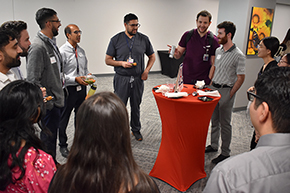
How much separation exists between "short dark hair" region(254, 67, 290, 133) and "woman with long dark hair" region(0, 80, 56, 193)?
3.59 feet

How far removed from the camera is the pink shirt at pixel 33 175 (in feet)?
3.56

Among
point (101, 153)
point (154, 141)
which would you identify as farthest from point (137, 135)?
point (101, 153)

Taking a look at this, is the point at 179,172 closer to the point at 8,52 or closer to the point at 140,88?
the point at 140,88

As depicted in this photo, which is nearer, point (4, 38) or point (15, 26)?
point (4, 38)

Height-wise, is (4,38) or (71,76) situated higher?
(4,38)

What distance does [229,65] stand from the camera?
2824 millimetres

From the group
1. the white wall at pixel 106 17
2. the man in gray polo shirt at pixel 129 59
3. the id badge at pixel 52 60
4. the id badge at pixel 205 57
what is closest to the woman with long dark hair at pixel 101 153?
the id badge at pixel 52 60

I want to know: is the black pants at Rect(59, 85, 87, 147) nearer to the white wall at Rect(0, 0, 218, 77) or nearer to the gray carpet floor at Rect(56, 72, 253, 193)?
the gray carpet floor at Rect(56, 72, 253, 193)

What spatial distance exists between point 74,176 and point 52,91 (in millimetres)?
1725

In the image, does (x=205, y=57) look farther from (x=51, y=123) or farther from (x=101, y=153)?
(x=101, y=153)

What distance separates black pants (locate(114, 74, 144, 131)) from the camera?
335cm

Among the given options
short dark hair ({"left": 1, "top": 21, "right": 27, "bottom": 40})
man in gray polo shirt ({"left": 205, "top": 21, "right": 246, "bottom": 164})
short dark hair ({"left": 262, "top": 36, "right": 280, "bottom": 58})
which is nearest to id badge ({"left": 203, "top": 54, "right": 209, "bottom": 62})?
man in gray polo shirt ({"left": 205, "top": 21, "right": 246, "bottom": 164})

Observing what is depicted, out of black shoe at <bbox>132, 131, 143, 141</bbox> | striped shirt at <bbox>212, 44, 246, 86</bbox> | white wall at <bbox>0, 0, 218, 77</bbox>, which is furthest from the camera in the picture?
white wall at <bbox>0, 0, 218, 77</bbox>

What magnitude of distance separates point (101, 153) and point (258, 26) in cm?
475
